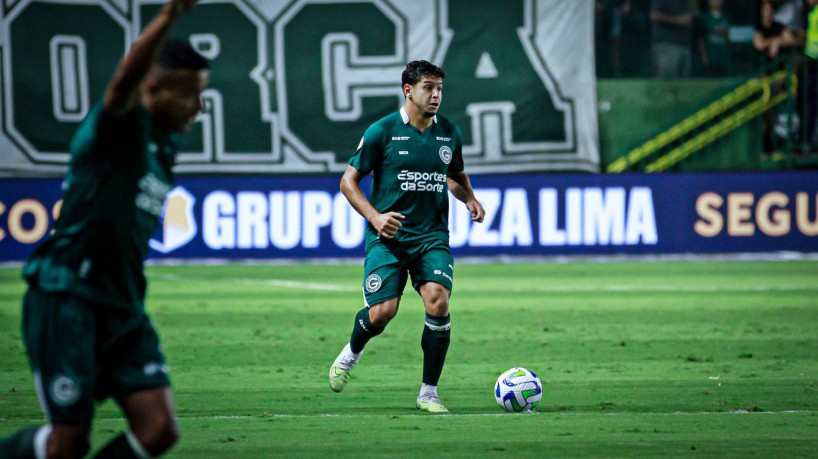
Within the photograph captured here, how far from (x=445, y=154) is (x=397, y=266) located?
0.83 meters

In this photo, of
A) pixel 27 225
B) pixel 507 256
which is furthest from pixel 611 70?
pixel 27 225

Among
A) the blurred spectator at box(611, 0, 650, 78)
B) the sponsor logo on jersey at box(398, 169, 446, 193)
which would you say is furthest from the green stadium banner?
the sponsor logo on jersey at box(398, 169, 446, 193)

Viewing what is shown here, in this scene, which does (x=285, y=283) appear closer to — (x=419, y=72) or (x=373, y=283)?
(x=373, y=283)

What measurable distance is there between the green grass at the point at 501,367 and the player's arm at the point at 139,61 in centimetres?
259

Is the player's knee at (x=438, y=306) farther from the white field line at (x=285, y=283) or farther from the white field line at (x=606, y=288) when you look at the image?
the white field line at (x=285, y=283)

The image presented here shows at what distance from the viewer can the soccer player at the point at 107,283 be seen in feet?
14.6

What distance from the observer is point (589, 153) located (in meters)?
24.1

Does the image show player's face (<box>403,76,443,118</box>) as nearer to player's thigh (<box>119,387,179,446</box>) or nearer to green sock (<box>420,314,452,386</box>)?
green sock (<box>420,314,452,386</box>)

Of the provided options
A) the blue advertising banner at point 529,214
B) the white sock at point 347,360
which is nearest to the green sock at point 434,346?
the white sock at point 347,360

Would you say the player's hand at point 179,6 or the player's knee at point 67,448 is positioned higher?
the player's hand at point 179,6

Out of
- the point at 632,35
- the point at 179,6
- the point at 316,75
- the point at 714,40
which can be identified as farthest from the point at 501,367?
the point at 714,40

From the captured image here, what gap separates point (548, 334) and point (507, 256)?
9.26 metres

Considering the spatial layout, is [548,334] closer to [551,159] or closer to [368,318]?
[368,318]

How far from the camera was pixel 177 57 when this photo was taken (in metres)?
4.61
